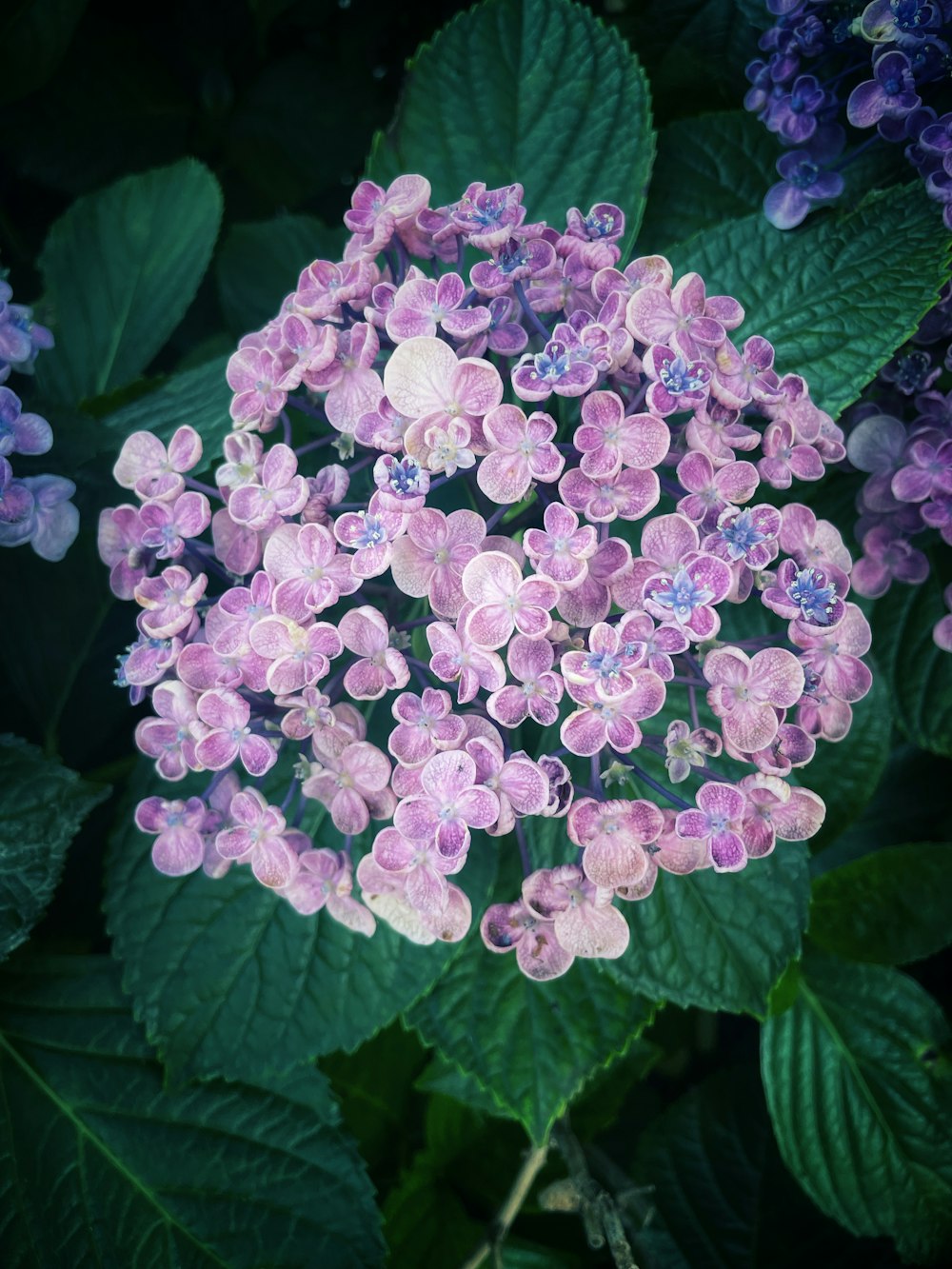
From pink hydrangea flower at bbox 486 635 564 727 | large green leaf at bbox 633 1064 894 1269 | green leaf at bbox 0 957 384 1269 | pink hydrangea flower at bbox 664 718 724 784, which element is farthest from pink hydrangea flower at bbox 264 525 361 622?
large green leaf at bbox 633 1064 894 1269

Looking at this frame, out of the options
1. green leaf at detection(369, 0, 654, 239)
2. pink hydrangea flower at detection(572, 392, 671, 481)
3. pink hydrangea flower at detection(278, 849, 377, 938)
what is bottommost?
pink hydrangea flower at detection(278, 849, 377, 938)

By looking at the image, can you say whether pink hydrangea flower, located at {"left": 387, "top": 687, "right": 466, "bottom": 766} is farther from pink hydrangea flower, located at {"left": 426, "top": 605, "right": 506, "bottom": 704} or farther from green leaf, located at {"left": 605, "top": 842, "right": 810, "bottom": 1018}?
green leaf, located at {"left": 605, "top": 842, "right": 810, "bottom": 1018}

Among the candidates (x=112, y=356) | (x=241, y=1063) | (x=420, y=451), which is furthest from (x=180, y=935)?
(x=112, y=356)

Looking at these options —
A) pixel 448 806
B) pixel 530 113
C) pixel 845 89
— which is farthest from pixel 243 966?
pixel 845 89

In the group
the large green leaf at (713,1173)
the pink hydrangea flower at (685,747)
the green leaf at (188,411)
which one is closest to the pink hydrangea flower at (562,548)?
the pink hydrangea flower at (685,747)

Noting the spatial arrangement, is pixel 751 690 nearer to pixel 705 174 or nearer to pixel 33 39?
pixel 705 174

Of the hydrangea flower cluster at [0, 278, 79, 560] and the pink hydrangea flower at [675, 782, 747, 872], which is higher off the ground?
the hydrangea flower cluster at [0, 278, 79, 560]

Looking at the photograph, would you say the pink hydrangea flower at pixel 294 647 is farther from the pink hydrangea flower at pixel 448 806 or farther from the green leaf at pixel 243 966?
the green leaf at pixel 243 966
